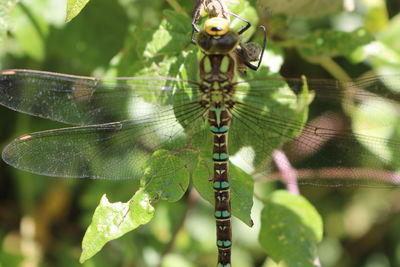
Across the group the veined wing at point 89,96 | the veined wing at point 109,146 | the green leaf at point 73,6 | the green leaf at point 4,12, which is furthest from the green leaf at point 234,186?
the green leaf at point 4,12

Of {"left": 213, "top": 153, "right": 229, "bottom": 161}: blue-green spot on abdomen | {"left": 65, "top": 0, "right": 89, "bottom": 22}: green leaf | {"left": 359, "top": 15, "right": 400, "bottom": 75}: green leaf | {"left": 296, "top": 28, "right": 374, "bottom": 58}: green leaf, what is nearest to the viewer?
{"left": 65, "top": 0, "right": 89, "bottom": 22}: green leaf

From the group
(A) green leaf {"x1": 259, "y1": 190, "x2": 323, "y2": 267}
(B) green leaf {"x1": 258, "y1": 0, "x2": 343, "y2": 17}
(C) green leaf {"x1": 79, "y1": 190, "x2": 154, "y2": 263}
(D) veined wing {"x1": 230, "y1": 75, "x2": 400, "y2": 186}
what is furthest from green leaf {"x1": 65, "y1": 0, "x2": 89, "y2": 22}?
(A) green leaf {"x1": 259, "y1": 190, "x2": 323, "y2": 267}

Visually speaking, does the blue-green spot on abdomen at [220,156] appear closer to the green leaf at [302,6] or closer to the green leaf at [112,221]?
the green leaf at [112,221]

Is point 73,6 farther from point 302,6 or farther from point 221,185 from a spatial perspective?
point 302,6

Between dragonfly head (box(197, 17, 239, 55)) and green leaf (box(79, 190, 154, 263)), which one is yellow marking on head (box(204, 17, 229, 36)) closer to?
dragonfly head (box(197, 17, 239, 55))

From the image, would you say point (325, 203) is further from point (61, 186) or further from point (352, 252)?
point (61, 186)

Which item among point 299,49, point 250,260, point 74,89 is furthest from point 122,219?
point 250,260

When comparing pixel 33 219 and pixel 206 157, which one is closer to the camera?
pixel 206 157
